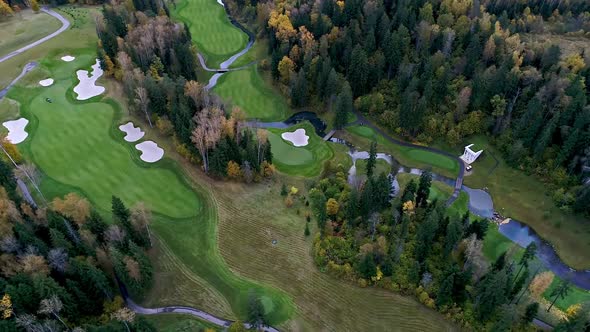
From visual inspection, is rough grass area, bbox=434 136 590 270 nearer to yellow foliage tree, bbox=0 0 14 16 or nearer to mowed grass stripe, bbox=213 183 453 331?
mowed grass stripe, bbox=213 183 453 331

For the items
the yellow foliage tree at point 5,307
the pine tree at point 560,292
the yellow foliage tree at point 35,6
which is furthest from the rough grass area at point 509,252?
the yellow foliage tree at point 35,6

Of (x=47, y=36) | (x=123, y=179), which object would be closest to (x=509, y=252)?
(x=123, y=179)

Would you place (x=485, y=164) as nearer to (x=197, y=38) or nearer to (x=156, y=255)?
(x=156, y=255)

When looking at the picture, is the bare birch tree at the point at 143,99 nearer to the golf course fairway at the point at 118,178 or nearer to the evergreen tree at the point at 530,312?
the golf course fairway at the point at 118,178

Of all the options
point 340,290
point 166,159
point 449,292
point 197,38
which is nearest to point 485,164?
point 449,292

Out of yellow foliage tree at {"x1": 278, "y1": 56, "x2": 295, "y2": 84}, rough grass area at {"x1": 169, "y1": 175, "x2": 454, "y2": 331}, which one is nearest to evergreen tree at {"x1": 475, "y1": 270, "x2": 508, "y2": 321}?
rough grass area at {"x1": 169, "y1": 175, "x2": 454, "y2": 331}

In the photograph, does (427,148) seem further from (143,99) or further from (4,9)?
(4,9)
